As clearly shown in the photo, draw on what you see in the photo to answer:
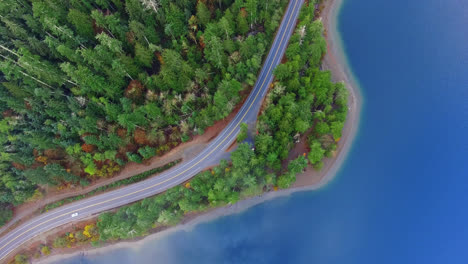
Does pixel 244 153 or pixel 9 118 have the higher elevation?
pixel 9 118

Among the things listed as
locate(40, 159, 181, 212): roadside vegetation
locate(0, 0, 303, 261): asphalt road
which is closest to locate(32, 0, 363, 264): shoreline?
locate(0, 0, 303, 261): asphalt road

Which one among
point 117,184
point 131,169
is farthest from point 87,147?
point 117,184

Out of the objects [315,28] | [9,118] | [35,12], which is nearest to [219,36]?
[315,28]

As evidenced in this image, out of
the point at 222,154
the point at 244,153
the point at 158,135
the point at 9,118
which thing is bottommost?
the point at 244,153

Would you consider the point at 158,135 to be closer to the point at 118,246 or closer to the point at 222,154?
the point at 222,154

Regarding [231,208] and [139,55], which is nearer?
[139,55]

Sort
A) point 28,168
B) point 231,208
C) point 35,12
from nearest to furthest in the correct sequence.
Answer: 1. point 35,12
2. point 28,168
3. point 231,208

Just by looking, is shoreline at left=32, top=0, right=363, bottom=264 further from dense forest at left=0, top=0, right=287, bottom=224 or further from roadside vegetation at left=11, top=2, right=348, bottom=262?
dense forest at left=0, top=0, right=287, bottom=224

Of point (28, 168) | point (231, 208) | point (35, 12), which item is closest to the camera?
point (35, 12)
